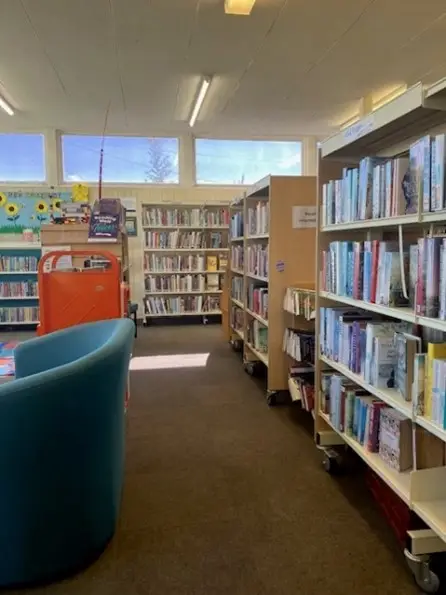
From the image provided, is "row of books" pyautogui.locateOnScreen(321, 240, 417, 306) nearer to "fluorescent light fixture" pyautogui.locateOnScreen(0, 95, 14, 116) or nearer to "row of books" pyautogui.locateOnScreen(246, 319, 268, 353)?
"row of books" pyautogui.locateOnScreen(246, 319, 268, 353)

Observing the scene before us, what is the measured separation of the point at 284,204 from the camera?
376 cm

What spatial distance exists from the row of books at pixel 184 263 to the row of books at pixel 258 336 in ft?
10.9

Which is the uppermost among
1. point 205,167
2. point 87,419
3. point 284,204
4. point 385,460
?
point 205,167

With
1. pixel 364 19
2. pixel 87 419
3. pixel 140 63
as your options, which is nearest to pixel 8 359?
pixel 87 419

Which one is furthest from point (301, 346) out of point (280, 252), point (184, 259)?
point (184, 259)

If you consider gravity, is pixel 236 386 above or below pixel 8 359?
below

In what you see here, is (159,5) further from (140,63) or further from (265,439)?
(265,439)

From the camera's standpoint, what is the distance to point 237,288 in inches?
→ 222

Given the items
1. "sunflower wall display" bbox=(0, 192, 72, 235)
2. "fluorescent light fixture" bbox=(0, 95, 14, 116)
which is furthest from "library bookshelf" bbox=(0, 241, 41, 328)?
"fluorescent light fixture" bbox=(0, 95, 14, 116)

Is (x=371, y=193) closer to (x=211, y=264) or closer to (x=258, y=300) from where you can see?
(x=258, y=300)

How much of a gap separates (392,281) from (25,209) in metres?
6.80

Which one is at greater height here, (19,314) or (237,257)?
(237,257)

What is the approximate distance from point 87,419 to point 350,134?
181 cm

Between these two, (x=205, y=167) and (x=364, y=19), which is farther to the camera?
(x=205, y=167)
